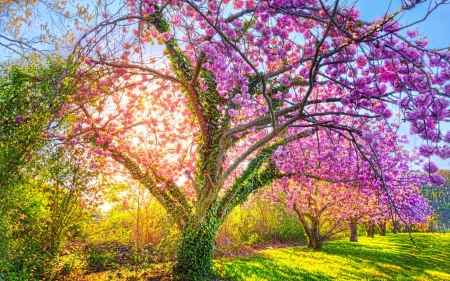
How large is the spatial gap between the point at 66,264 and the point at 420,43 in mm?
7199

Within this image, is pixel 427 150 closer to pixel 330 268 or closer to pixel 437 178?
pixel 437 178

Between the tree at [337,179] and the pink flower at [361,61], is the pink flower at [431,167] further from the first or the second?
the tree at [337,179]

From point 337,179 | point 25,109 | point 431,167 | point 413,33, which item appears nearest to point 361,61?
point 413,33

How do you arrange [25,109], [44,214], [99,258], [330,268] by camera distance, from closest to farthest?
1. [25,109]
2. [44,214]
3. [99,258]
4. [330,268]

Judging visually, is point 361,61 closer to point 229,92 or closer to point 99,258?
point 229,92

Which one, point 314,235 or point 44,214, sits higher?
point 44,214

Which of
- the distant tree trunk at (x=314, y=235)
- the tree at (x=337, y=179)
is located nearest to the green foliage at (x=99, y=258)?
the tree at (x=337, y=179)

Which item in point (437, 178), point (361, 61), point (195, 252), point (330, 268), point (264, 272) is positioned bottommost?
point (330, 268)

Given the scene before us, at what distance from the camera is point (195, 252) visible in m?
6.43

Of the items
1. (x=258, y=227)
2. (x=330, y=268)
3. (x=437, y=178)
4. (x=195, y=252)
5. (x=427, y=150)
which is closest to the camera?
(x=427, y=150)

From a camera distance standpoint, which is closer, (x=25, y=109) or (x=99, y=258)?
(x=25, y=109)

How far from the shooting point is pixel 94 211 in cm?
696

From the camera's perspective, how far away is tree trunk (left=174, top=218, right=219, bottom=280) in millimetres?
6430

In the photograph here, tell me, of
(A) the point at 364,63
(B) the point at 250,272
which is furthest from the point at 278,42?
(B) the point at 250,272
